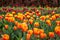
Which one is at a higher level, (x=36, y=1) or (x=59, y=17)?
(x=59, y=17)

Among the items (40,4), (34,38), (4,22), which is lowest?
(40,4)

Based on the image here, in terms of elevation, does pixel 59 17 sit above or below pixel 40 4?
above

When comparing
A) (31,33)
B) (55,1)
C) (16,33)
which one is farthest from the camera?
(55,1)

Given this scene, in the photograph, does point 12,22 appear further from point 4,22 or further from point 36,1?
point 36,1

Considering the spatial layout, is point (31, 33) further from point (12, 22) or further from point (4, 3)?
point (4, 3)

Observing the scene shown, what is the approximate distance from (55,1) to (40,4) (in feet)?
2.62

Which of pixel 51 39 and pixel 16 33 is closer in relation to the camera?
pixel 51 39

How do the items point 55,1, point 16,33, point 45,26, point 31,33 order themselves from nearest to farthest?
point 31,33 → point 16,33 → point 45,26 → point 55,1

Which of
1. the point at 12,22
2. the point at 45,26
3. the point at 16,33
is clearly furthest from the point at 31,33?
the point at 12,22

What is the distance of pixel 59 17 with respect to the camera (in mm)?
5172

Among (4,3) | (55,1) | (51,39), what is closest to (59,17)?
(51,39)

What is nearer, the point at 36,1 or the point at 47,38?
the point at 47,38

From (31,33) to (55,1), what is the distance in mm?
9580

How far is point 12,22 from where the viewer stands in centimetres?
461
